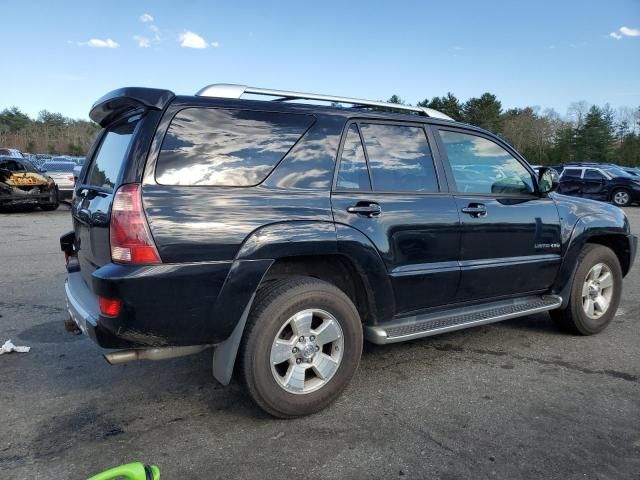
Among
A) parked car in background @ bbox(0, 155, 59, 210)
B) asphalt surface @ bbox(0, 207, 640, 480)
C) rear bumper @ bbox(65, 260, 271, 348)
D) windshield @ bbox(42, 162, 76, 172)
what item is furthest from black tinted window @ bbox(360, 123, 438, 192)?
windshield @ bbox(42, 162, 76, 172)

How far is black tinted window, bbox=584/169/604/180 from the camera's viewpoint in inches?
834

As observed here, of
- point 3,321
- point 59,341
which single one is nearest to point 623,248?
point 59,341

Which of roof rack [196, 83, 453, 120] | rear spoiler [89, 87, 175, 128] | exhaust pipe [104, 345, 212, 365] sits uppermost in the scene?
roof rack [196, 83, 453, 120]

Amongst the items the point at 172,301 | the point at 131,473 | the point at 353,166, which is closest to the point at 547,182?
the point at 353,166

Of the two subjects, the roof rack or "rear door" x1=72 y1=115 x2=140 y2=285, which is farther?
the roof rack

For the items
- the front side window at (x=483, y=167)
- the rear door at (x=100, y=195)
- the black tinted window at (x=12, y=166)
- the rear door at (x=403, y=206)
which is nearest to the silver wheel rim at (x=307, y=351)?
the rear door at (x=403, y=206)

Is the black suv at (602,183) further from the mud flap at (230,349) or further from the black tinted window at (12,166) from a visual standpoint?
the mud flap at (230,349)

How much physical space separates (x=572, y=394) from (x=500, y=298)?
92 cm

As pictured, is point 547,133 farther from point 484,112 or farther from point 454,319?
point 454,319

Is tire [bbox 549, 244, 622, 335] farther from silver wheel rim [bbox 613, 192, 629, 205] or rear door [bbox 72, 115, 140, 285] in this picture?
silver wheel rim [bbox 613, 192, 629, 205]

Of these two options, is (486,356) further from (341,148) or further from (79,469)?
(79,469)

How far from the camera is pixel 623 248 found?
501 cm

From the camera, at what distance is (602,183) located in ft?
69.5

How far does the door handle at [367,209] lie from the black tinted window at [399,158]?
0.18 m
